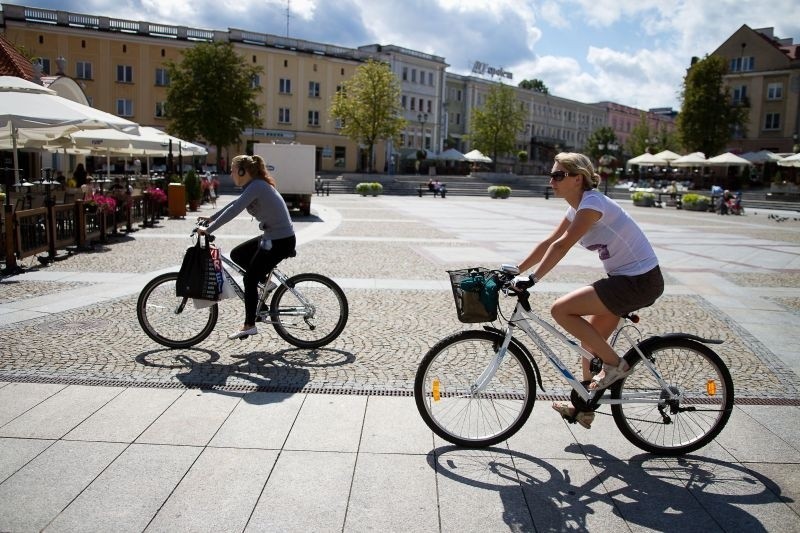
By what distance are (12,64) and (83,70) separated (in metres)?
34.8

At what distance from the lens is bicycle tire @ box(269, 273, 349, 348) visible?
20.8ft

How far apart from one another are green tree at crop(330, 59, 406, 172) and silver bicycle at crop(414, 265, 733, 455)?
56.4 meters

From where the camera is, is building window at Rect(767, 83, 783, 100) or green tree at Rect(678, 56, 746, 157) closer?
green tree at Rect(678, 56, 746, 157)

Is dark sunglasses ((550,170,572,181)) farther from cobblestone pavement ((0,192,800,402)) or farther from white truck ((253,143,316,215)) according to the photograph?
white truck ((253,143,316,215))

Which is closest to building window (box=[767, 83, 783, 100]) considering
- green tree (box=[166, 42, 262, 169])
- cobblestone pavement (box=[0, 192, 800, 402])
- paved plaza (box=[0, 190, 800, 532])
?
green tree (box=[166, 42, 262, 169])

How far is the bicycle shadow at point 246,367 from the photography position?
5.30 meters

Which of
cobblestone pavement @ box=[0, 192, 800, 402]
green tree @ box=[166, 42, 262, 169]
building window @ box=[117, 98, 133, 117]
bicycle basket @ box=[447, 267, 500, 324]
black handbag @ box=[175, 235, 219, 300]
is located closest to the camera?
bicycle basket @ box=[447, 267, 500, 324]

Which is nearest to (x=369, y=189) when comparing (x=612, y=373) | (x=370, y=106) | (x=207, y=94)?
(x=207, y=94)

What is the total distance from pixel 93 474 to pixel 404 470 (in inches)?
67.6

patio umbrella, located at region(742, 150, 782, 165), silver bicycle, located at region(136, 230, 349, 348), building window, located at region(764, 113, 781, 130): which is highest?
building window, located at region(764, 113, 781, 130)

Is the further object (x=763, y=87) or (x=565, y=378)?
(x=763, y=87)

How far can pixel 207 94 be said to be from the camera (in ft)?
162

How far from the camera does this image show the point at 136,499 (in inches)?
135

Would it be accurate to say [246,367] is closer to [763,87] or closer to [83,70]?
[83,70]
